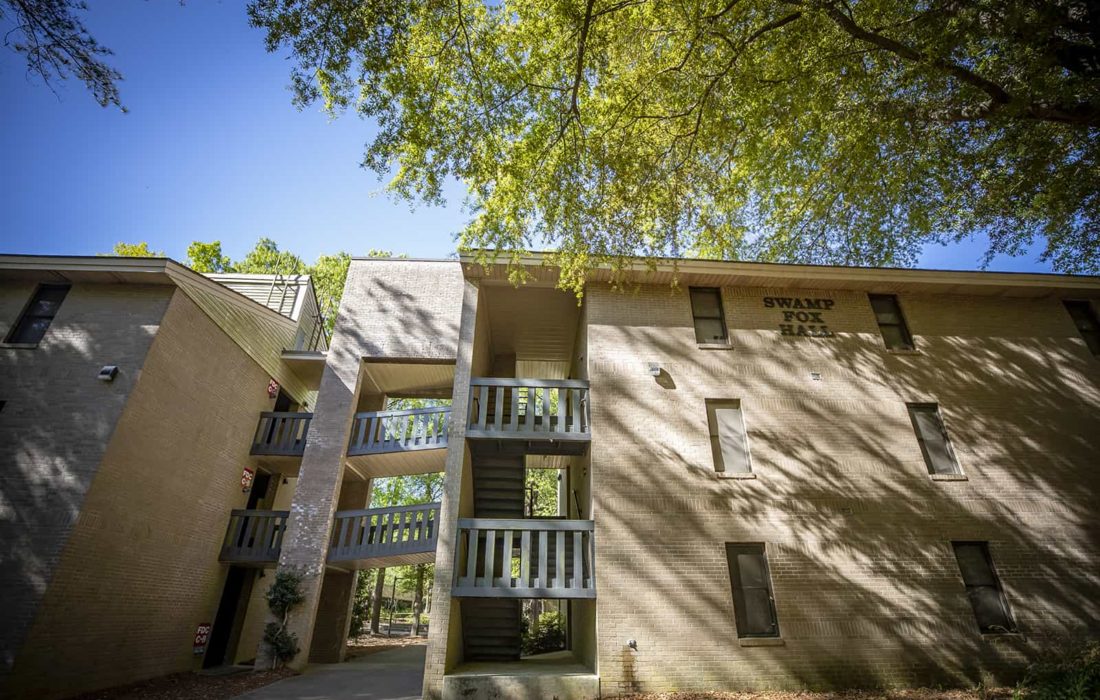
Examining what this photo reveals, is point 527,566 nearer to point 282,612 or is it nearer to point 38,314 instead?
point 282,612

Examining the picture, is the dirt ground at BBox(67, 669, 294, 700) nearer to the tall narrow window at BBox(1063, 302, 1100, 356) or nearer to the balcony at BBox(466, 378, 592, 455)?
the balcony at BBox(466, 378, 592, 455)

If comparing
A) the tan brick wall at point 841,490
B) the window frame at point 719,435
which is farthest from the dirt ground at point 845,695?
the window frame at point 719,435

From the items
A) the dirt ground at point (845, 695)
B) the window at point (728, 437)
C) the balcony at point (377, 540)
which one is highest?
the window at point (728, 437)

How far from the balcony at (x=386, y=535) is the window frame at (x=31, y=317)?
750 cm

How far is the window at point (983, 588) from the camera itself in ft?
29.5

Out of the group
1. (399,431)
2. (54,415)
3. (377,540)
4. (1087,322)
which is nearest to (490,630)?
(377,540)

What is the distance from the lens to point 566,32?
8.36 meters

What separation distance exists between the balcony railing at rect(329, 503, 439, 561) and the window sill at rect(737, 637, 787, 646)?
22.5 ft

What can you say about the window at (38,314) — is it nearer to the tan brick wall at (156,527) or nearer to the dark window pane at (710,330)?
the tan brick wall at (156,527)

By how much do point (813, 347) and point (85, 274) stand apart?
16.4m

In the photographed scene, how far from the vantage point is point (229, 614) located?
1429 cm

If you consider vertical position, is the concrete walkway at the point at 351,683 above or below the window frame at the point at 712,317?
below

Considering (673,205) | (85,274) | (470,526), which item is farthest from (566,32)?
(85,274)

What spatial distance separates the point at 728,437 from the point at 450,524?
5.87 meters
